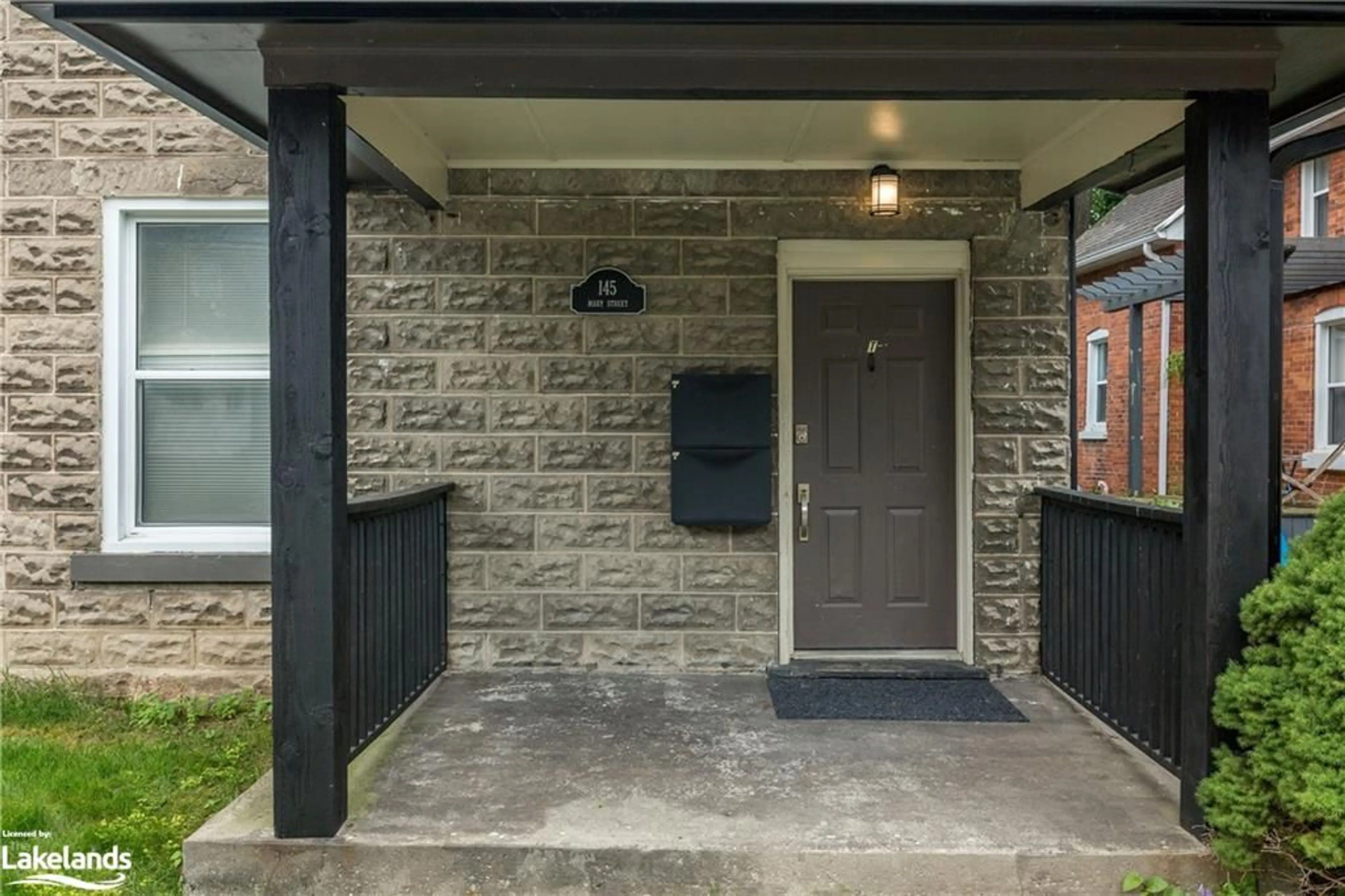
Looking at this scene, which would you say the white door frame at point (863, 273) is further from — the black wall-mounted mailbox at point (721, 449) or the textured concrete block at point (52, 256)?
the textured concrete block at point (52, 256)

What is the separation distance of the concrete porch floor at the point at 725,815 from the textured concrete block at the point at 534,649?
2.50ft

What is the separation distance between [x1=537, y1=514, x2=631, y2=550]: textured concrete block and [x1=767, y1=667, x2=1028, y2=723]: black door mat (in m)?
1.05

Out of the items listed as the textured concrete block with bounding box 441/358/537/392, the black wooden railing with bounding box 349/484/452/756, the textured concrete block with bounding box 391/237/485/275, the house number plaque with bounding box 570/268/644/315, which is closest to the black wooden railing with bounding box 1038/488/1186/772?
the house number plaque with bounding box 570/268/644/315

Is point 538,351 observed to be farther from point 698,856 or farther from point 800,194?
point 698,856

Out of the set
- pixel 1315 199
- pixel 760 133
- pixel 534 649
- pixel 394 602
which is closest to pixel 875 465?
pixel 760 133

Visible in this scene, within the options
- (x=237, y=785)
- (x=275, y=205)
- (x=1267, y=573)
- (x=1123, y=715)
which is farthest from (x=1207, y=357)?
(x=237, y=785)

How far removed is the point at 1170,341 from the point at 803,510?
29.5 ft

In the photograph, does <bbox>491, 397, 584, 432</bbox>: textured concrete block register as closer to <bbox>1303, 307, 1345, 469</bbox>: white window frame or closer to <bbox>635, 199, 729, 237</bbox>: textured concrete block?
<bbox>635, 199, 729, 237</bbox>: textured concrete block

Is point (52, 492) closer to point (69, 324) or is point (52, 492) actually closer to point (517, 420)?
point (69, 324)

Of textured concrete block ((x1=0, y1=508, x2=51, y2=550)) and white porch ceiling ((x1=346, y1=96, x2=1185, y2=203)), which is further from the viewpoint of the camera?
textured concrete block ((x1=0, y1=508, x2=51, y2=550))

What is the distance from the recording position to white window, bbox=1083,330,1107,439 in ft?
42.3

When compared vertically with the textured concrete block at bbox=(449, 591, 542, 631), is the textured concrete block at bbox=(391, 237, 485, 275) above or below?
above

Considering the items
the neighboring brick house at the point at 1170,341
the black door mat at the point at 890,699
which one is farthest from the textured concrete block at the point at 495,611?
the neighboring brick house at the point at 1170,341

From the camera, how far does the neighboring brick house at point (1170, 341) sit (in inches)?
359
